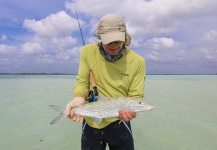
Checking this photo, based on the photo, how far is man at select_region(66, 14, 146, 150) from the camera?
3.38 m

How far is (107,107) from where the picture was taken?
10.7ft

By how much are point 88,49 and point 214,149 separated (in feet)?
19.0

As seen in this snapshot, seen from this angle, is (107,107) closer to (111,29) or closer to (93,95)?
(93,95)

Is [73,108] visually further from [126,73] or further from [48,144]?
[48,144]

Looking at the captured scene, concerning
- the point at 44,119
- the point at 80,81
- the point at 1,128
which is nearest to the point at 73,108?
the point at 80,81

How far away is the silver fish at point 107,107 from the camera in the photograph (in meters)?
3.21

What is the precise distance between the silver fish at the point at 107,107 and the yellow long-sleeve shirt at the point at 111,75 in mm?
169

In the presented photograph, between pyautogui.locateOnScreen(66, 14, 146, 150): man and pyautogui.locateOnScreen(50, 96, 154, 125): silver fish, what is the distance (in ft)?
0.33

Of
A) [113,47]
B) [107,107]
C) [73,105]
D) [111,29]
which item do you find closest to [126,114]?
[107,107]

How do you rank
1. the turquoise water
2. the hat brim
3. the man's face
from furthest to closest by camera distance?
the turquoise water
the man's face
the hat brim

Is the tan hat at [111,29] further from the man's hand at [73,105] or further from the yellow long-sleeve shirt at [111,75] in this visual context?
the man's hand at [73,105]

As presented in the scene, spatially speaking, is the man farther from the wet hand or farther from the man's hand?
the wet hand

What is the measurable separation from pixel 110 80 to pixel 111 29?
0.62 meters

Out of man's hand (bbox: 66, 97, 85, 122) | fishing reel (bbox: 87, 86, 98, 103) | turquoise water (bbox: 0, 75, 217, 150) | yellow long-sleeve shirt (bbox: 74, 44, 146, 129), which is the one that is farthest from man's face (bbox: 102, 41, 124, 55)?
turquoise water (bbox: 0, 75, 217, 150)
